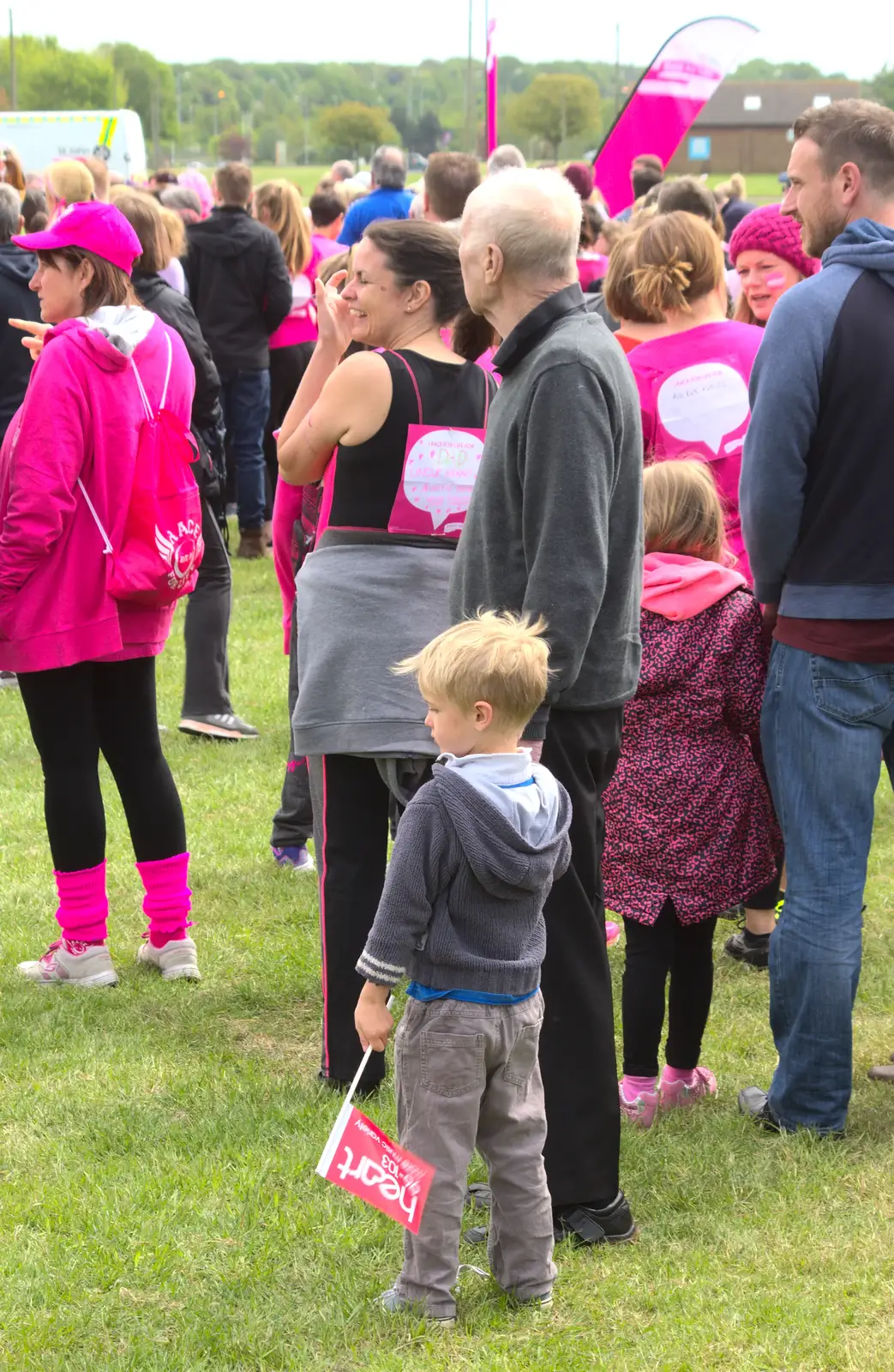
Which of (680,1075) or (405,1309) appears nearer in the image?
(405,1309)

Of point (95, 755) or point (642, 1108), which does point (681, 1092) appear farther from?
point (95, 755)

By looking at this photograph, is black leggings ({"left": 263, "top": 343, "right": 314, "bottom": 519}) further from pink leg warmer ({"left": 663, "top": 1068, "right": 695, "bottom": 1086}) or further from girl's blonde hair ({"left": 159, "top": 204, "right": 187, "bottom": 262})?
pink leg warmer ({"left": 663, "top": 1068, "right": 695, "bottom": 1086})

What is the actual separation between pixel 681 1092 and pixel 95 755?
1970mm

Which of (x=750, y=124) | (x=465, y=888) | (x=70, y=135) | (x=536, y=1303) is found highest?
(x=465, y=888)

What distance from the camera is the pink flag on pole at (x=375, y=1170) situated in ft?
8.82

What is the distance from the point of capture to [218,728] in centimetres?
764

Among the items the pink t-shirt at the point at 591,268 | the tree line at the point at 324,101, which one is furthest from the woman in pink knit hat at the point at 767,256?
the tree line at the point at 324,101

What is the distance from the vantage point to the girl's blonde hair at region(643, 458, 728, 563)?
12.8ft

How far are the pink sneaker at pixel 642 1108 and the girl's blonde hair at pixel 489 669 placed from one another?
1506 mm

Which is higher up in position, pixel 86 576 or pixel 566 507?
pixel 566 507

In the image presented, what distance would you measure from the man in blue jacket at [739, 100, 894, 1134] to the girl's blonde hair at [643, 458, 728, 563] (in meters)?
0.28

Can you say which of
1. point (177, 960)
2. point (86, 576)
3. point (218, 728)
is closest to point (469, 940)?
point (86, 576)

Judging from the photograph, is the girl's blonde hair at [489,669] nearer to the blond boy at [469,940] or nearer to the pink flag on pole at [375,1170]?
the blond boy at [469,940]

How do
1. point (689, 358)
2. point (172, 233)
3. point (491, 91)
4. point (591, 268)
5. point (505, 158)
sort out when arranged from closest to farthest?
point (689, 358), point (172, 233), point (591, 268), point (505, 158), point (491, 91)
